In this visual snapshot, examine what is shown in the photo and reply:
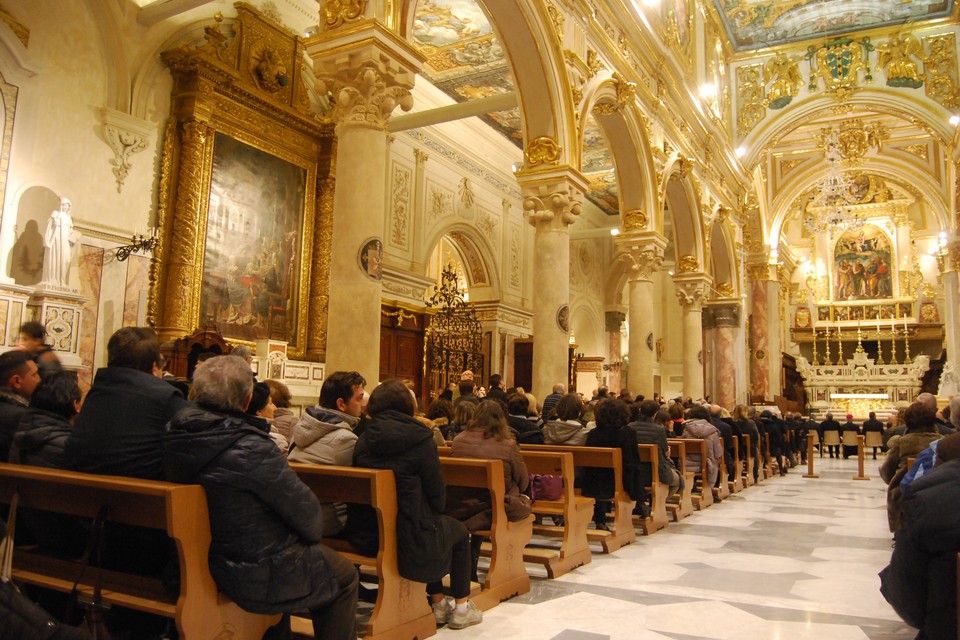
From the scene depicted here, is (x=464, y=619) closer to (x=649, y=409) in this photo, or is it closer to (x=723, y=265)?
(x=649, y=409)

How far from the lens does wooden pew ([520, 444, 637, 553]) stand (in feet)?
19.7

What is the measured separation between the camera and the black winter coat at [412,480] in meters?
3.45

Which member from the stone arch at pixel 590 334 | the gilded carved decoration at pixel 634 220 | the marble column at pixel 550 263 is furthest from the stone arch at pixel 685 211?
the stone arch at pixel 590 334

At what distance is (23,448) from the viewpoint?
3236 mm

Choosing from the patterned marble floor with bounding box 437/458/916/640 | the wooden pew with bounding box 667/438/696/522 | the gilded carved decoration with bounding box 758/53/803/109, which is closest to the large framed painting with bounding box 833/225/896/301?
the gilded carved decoration with bounding box 758/53/803/109

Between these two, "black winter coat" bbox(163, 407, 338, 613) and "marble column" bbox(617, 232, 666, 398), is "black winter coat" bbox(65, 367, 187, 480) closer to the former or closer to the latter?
"black winter coat" bbox(163, 407, 338, 613)

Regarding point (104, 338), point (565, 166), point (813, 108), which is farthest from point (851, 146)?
point (104, 338)

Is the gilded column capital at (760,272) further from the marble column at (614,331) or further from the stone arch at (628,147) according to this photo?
the stone arch at (628,147)

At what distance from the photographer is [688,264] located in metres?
17.6

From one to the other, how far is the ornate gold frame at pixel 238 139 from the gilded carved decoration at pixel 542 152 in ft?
11.8

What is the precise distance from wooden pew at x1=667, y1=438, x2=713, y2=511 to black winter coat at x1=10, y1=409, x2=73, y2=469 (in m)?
6.98

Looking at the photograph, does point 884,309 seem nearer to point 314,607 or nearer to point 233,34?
point 233,34

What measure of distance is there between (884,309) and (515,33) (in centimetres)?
2611

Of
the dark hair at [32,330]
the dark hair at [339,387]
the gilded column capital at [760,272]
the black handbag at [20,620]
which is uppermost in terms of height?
the gilded column capital at [760,272]
